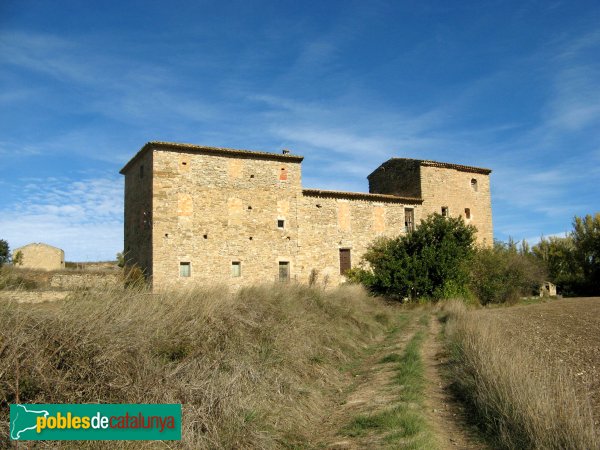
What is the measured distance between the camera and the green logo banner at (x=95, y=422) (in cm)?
360

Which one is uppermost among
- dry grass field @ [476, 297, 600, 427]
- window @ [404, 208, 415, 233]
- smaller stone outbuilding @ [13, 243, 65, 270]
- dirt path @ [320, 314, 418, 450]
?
window @ [404, 208, 415, 233]

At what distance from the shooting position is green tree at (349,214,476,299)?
2194cm

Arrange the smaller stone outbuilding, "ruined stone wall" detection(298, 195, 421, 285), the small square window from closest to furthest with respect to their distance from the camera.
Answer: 1. the small square window
2. "ruined stone wall" detection(298, 195, 421, 285)
3. the smaller stone outbuilding

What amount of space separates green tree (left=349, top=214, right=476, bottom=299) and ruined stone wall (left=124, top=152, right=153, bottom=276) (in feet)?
36.4

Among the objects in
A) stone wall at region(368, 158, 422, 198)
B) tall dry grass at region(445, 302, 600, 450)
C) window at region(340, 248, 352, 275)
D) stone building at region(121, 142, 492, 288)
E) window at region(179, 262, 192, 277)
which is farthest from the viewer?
stone wall at region(368, 158, 422, 198)

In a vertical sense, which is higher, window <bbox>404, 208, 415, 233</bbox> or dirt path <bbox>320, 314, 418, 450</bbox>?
window <bbox>404, 208, 415, 233</bbox>

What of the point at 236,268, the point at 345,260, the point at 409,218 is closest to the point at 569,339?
the point at 236,268

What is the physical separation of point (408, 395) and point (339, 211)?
18858mm

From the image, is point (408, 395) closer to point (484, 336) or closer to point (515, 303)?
point (484, 336)

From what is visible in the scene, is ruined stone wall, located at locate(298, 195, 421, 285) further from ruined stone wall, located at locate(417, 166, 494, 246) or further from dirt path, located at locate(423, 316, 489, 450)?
dirt path, located at locate(423, 316, 489, 450)

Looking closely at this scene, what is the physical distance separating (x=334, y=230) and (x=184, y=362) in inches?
783

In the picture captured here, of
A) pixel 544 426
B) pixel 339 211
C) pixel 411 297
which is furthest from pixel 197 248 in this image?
pixel 544 426

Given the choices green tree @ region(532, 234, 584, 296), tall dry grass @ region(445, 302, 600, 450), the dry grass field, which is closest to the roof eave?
the dry grass field

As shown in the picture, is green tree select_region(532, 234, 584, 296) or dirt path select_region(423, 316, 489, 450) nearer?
dirt path select_region(423, 316, 489, 450)
